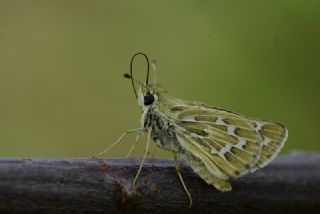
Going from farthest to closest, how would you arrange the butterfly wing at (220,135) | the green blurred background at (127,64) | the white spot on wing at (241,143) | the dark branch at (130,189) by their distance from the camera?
the green blurred background at (127,64), the white spot on wing at (241,143), the butterfly wing at (220,135), the dark branch at (130,189)

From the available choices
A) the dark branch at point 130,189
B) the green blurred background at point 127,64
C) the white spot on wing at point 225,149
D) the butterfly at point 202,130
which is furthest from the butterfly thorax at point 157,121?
the green blurred background at point 127,64

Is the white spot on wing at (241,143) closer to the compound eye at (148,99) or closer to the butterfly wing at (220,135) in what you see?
the butterfly wing at (220,135)

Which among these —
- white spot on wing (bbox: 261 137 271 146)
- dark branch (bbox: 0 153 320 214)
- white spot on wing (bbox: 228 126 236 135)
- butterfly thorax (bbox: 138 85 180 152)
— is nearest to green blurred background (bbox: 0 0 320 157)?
butterfly thorax (bbox: 138 85 180 152)

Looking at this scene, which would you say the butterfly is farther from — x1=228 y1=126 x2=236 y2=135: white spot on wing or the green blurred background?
the green blurred background

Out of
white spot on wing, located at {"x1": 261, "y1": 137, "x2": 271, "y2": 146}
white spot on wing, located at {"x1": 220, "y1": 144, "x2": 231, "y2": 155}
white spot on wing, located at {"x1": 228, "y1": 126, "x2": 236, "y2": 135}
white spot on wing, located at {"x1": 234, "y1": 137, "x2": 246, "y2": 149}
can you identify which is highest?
white spot on wing, located at {"x1": 228, "y1": 126, "x2": 236, "y2": 135}

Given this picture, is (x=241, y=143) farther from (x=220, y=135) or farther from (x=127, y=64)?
(x=127, y=64)

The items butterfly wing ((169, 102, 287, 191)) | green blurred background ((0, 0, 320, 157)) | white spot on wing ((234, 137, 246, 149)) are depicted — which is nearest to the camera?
butterfly wing ((169, 102, 287, 191))

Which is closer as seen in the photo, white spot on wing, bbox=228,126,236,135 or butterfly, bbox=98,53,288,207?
butterfly, bbox=98,53,288,207
